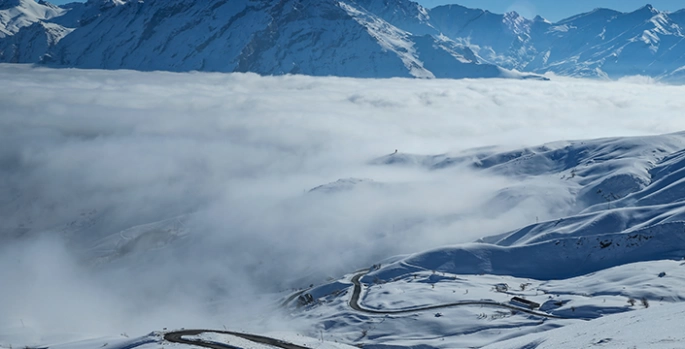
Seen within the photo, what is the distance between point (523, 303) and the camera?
246ft

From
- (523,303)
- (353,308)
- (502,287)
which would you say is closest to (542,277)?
(502,287)

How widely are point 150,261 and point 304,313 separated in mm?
106416

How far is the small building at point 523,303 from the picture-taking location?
73750mm

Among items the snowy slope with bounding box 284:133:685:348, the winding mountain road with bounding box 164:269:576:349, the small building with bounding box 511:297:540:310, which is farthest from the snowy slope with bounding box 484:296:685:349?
the small building with bounding box 511:297:540:310

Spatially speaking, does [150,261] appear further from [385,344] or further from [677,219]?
[677,219]

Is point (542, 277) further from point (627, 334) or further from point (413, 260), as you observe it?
point (627, 334)

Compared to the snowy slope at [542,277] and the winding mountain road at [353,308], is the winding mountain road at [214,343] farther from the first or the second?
the snowy slope at [542,277]

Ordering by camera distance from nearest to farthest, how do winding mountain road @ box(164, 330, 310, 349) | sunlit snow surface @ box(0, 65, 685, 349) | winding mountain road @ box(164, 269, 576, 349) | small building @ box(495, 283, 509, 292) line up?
winding mountain road @ box(164, 330, 310, 349), winding mountain road @ box(164, 269, 576, 349), sunlit snow surface @ box(0, 65, 685, 349), small building @ box(495, 283, 509, 292)

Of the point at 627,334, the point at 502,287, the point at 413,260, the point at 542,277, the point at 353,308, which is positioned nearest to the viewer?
the point at 627,334

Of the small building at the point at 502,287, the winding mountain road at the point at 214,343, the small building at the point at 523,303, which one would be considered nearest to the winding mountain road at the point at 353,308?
the winding mountain road at the point at 214,343

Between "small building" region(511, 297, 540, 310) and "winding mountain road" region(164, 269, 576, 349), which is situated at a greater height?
"small building" region(511, 297, 540, 310)

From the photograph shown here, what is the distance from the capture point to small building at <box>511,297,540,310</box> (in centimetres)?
7375

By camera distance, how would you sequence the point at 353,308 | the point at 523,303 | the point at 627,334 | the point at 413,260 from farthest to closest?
the point at 413,260
the point at 353,308
the point at 523,303
the point at 627,334

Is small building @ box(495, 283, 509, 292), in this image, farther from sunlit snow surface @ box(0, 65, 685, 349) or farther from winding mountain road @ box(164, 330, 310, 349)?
winding mountain road @ box(164, 330, 310, 349)
